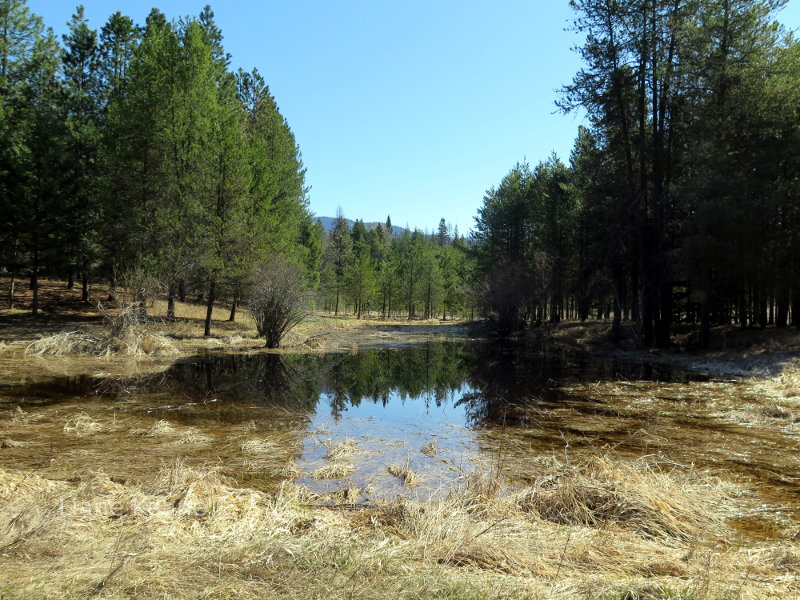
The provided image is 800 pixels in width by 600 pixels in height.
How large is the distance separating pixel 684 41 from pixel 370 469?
24343 millimetres

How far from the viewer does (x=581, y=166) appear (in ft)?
91.0

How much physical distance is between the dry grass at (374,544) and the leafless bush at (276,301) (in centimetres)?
1734

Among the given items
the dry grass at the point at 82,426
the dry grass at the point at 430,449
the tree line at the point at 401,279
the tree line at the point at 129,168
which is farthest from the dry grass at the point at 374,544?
the tree line at the point at 401,279

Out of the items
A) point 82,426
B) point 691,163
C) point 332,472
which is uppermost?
point 691,163

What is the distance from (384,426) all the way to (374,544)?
21.1ft

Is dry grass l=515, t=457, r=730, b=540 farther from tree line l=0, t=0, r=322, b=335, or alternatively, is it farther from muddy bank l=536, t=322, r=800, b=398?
tree line l=0, t=0, r=322, b=335

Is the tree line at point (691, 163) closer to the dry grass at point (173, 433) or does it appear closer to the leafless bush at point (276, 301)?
the leafless bush at point (276, 301)

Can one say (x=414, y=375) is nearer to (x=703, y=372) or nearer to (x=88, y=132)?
(x=703, y=372)

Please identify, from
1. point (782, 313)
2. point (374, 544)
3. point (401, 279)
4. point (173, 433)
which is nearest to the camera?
point (374, 544)

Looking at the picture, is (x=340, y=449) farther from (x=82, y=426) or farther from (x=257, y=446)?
(x=82, y=426)

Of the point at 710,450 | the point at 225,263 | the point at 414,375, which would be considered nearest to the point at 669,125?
the point at 414,375

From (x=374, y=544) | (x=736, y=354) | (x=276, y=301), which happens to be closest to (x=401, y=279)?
(x=276, y=301)

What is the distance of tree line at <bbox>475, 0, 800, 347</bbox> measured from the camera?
19.4 metres

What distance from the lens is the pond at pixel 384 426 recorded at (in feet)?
24.2
